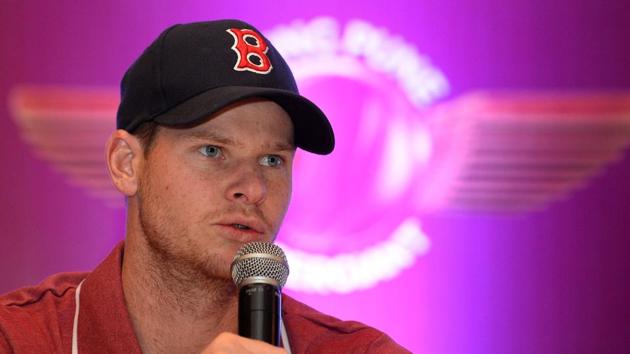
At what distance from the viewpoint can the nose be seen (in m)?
1.62

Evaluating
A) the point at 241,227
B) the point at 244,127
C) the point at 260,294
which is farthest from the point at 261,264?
the point at 244,127

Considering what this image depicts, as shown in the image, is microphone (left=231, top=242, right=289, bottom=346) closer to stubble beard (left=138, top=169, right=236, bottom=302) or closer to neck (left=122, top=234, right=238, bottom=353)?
stubble beard (left=138, top=169, right=236, bottom=302)

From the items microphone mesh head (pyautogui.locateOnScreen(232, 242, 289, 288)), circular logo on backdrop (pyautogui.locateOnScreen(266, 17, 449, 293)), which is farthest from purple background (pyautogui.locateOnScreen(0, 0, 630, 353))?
microphone mesh head (pyautogui.locateOnScreen(232, 242, 289, 288))

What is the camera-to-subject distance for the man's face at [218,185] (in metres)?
1.62

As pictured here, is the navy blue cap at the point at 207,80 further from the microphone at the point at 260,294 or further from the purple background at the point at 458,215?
the purple background at the point at 458,215

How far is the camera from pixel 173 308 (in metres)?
1.75

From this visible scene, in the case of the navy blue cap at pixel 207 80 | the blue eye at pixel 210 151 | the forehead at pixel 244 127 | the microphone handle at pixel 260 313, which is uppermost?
the navy blue cap at pixel 207 80

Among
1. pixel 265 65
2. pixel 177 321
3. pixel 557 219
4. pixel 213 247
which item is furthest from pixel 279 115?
pixel 557 219

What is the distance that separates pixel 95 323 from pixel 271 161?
0.41 meters

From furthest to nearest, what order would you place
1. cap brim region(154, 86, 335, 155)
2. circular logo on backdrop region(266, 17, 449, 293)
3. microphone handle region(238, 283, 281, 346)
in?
circular logo on backdrop region(266, 17, 449, 293)
cap brim region(154, 86, 335, 155)
microphone handle region(238, 283, 281, 346)

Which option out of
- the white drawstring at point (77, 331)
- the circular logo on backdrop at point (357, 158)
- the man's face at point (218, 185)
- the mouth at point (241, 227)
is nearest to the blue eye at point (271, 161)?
the man's face at point (218, 185)

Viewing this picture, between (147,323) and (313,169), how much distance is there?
0.97 metres

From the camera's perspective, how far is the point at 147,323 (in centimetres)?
175

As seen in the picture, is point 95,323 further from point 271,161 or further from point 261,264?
point 261,264
